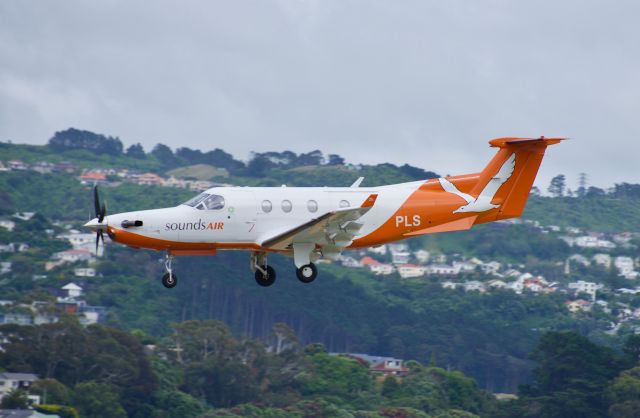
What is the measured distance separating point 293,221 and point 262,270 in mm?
2083

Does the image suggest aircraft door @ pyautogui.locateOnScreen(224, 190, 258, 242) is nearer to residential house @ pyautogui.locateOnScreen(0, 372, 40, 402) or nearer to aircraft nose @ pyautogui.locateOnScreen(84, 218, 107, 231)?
→ aircraft nose @ pyautogui.locateOnScreen(84, 218, 107, 231)

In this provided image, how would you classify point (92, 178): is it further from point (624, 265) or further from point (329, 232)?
point (329, 232)

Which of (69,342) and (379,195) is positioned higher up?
(379,195)

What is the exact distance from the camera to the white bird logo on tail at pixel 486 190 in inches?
1654

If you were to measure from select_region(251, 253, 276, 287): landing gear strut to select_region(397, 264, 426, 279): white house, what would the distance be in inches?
3585

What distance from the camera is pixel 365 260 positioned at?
142m

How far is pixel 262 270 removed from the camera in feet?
133

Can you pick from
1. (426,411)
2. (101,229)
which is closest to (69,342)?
(426,411)

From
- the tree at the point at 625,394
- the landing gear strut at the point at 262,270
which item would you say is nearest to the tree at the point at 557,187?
the tree at the point at 625,394

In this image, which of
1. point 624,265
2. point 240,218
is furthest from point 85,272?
point 240,218

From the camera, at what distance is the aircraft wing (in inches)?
1500

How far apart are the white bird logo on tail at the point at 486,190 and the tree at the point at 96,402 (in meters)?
39.5

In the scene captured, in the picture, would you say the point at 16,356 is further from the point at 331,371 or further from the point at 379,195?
the point at 379,195

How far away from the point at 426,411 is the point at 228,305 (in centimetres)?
4048
